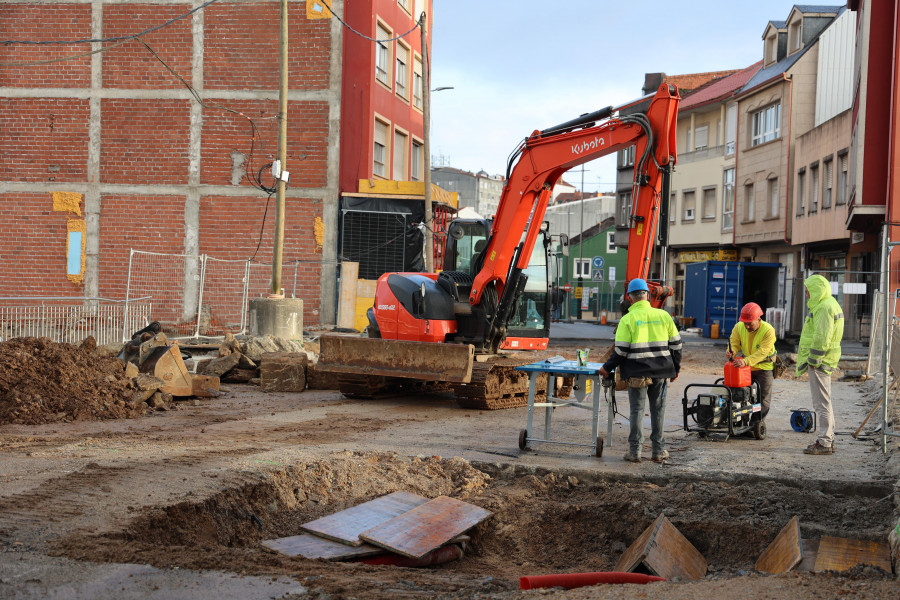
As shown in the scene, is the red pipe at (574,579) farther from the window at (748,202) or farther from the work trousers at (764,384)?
the window at (748,202)

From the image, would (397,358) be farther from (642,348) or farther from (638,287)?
(642,348)

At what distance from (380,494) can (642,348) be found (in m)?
2.99

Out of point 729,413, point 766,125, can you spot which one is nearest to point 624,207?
point 766,125

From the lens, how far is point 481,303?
41.5 ft

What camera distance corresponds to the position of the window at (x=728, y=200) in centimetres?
3975

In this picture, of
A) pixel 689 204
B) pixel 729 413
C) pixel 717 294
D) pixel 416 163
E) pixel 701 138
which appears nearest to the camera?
pixel 729 413

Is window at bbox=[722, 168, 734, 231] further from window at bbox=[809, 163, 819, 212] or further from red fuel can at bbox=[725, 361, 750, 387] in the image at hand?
red fuel can at bbox=[725, 361, 750, 387]

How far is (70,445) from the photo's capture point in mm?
8586

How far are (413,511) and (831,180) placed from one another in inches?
1077

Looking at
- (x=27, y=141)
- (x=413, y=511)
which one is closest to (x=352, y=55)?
(x=27, y=141)

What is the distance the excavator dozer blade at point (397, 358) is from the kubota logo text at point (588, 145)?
9.97 ft

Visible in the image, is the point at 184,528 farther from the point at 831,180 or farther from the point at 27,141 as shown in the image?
the point at 831,180

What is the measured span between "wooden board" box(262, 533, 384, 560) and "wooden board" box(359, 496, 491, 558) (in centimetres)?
9

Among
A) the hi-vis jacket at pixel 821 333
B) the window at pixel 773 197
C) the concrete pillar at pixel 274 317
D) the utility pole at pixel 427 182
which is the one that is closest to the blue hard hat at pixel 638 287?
the hi-vis jacket at pixel 821 333
